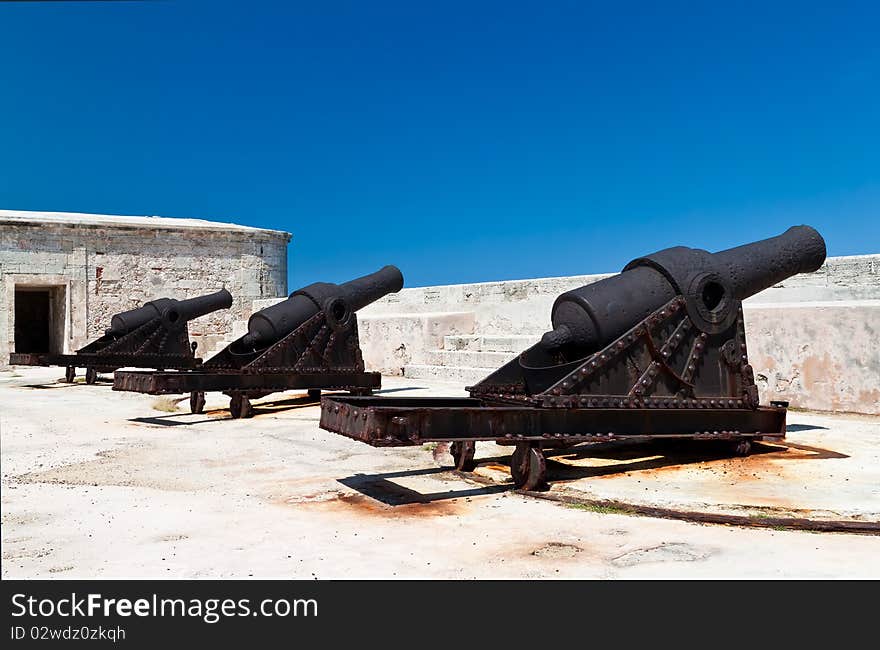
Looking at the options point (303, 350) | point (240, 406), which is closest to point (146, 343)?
point (303, 350)

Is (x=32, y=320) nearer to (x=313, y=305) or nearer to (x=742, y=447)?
(x=313, y=305)

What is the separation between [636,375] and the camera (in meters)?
4.99

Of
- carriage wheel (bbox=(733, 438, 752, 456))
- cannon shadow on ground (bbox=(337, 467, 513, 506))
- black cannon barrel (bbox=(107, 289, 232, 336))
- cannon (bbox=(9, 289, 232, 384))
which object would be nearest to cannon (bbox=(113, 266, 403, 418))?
cannon (bbox=(9, 289, 232, 384))

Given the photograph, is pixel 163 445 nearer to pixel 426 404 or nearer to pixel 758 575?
pixel 426 404

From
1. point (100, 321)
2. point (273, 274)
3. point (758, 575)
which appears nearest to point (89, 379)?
point (100, 321)

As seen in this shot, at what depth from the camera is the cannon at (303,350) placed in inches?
340

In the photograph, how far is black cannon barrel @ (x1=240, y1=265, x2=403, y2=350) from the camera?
9266 mm

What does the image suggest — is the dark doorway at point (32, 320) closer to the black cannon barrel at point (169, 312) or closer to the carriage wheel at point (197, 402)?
the black cannon barrel at point (169, 312)

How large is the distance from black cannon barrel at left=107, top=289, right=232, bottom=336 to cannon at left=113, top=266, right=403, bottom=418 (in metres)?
3.38

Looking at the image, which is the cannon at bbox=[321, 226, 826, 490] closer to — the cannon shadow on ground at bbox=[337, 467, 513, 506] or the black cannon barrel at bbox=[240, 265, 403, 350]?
the cannon shadow on ground at bbox=[337, 467, 513, 506]

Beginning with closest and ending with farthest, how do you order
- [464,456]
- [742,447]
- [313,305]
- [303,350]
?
1. [464,456]
2. [742,447]
3. [303,350]
4. [313,305]

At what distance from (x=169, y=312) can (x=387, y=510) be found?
9.59m

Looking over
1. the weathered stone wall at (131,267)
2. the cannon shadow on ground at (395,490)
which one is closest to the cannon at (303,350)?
the cannon shadow on ground at (395,490)

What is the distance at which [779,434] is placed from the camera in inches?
215
